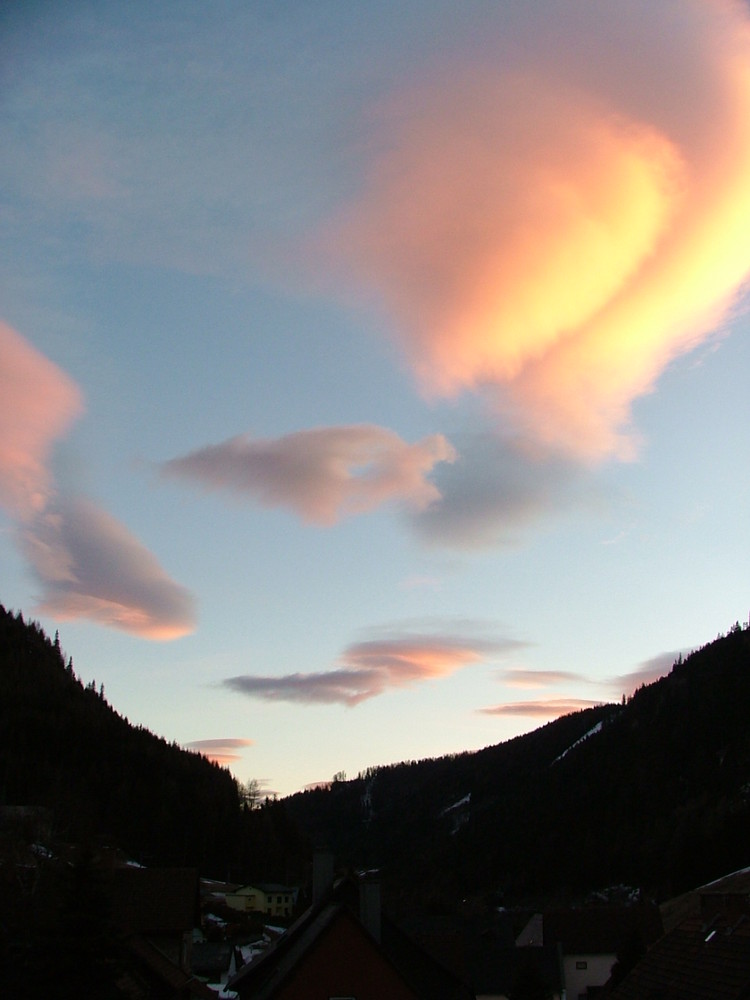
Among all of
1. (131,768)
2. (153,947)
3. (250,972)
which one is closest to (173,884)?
(153,947)

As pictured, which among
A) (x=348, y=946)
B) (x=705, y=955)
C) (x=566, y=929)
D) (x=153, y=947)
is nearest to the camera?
(x=705, y=955)

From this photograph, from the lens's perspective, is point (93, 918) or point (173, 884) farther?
point (173, 884)

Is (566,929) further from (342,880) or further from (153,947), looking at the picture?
(342,880)

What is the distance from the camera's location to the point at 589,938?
A: 80.6 metres

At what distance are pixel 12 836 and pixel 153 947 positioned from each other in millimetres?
16054

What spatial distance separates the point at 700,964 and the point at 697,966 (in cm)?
9

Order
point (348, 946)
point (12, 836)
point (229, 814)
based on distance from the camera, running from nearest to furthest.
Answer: point (348, 946) < point (12, 836) < point (229, 814)

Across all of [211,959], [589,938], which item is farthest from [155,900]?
[589,938]

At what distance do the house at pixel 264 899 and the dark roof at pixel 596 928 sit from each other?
71.6 meters

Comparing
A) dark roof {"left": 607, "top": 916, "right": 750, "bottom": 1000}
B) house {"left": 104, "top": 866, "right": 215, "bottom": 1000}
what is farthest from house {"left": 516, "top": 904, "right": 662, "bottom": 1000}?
dark roof {"left": 607, "top": 916, "right": 750, "bottom": 1000}

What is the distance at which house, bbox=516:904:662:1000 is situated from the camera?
77.8 metres

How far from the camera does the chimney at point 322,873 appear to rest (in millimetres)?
34500

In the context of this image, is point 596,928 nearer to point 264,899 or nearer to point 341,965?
point 341,965

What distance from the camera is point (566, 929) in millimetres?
82000
